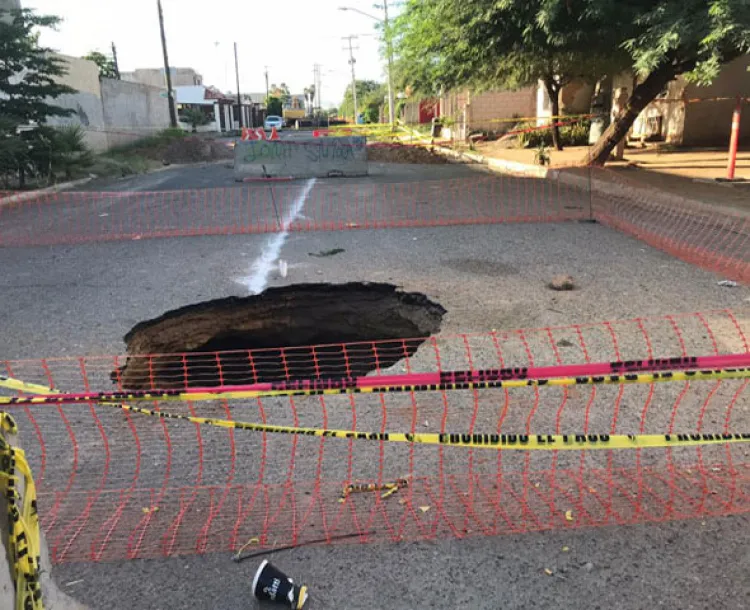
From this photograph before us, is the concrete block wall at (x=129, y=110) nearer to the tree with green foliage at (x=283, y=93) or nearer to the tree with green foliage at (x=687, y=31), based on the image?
the tree with green foliage at (x=687, y=31)

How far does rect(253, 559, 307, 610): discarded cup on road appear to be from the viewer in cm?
247

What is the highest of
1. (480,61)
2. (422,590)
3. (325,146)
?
(480,61)

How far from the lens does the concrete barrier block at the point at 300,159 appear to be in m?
20.2

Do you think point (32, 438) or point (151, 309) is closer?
point (32, 438)

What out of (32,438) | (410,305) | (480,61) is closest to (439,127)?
(480,61)

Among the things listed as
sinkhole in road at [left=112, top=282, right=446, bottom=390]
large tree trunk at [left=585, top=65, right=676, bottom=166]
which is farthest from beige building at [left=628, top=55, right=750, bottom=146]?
sinkhole in road at [left=112, top=282, right=446, bottom=390]

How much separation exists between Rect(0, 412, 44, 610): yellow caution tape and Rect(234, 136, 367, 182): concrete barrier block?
741 inches

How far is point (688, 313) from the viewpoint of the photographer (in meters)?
5.77

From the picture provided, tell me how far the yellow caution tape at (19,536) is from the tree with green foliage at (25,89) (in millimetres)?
16575

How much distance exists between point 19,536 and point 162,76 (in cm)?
8812

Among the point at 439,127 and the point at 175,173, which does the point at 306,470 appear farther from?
the point at 439,127

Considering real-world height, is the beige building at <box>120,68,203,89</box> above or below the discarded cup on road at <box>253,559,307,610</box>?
above

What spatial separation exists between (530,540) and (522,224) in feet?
27.2

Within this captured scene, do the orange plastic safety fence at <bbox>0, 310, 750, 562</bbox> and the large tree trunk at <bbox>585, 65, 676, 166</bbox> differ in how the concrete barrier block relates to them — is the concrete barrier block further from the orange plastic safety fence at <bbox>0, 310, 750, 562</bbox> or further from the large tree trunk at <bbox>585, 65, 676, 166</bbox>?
the orange plastic safety fence at <bbox>0, 310, 750, 562</bbox>
